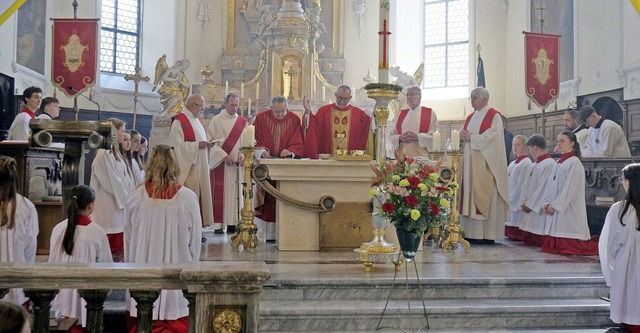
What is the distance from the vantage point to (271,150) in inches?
321

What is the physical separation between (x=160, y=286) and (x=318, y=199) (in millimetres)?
4156

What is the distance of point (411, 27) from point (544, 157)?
932cm

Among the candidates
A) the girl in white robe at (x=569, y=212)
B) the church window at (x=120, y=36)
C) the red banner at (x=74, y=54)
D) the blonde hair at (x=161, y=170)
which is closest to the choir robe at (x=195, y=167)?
the blonde hair at (x=161, y=170)

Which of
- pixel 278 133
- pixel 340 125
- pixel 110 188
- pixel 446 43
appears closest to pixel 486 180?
pixel 340 125

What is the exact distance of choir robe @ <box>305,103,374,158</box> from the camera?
7.86 m

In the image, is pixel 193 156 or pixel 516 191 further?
pixel 516 191

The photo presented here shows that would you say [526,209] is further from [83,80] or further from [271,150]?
[83,80]

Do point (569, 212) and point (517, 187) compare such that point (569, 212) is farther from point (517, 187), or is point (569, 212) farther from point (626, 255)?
point (626, 255)

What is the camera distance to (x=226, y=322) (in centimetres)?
258

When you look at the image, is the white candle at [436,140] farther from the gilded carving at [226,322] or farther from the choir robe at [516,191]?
the gilded carving at [226,322]

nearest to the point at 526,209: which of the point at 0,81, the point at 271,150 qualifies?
the point at 271,150

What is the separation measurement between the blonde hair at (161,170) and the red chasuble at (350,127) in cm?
365

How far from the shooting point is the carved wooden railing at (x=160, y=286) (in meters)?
2.57

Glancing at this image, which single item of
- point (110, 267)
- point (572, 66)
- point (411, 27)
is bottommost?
point (110, 267)
